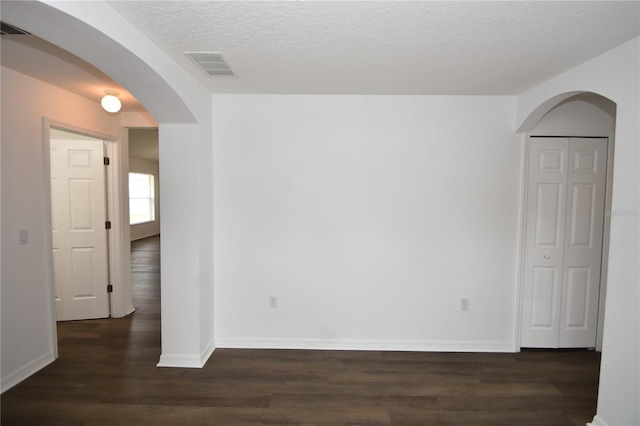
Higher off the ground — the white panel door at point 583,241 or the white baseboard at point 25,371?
the white panel door at point 583,241

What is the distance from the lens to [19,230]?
2574mm

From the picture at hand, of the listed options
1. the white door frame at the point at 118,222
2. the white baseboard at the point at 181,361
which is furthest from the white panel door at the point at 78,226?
the white baseboard at the point at 181,361

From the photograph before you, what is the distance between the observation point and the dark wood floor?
2.19 meters

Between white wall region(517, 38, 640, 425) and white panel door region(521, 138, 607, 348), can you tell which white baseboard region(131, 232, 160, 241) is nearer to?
white panel door region(521, 138, 607, 348)

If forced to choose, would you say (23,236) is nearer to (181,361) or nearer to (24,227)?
(24,227)

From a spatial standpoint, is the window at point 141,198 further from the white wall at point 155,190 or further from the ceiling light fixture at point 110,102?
the ceiling light fixture at point 110,102

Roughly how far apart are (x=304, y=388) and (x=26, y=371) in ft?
7.73

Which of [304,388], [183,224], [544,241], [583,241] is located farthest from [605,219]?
[183,224]

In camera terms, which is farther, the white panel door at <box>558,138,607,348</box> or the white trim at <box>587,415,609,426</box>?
the white panel door at <box>558,138,607,348</box>

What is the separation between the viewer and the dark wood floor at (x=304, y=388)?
7.19ft

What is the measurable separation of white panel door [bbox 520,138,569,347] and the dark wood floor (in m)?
0.29

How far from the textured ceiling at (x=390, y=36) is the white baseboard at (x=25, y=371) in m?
2.83

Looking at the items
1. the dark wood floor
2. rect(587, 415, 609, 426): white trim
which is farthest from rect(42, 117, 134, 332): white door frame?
rect(587, 415, 609, 426): white trim

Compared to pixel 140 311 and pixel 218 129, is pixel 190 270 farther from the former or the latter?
pixel 140 311
